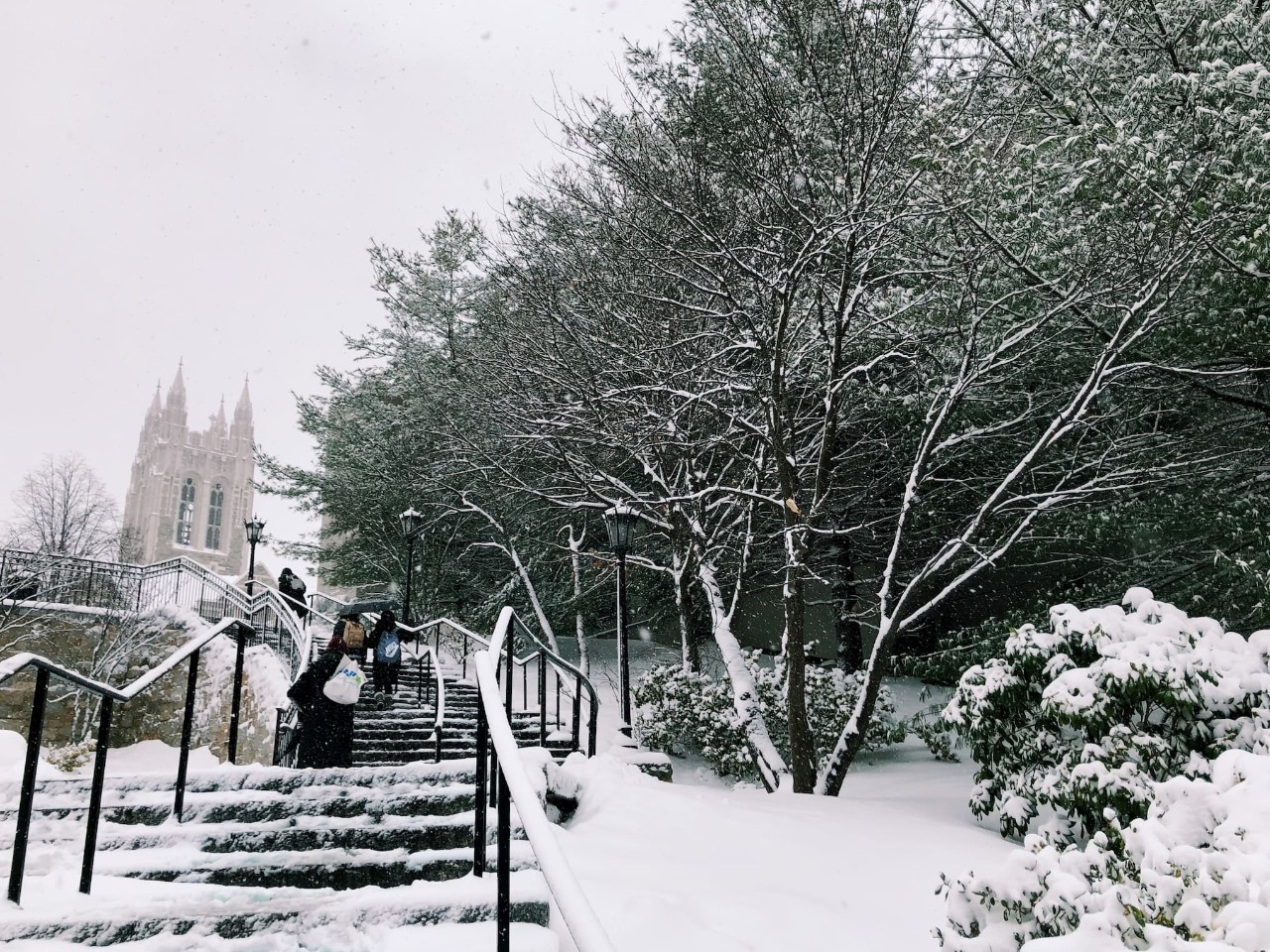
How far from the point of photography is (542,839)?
7.30 feet

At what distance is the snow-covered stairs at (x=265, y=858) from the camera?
3363 mm

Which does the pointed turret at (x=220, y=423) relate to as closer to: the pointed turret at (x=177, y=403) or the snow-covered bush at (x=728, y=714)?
the pointed turret at (x=177, y=403)

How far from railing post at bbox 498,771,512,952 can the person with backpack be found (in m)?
8.33

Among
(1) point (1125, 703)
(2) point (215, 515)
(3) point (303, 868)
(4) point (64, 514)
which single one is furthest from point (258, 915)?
(2) point (215, 515)

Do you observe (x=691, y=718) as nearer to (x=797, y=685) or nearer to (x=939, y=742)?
(x=939, y=742)

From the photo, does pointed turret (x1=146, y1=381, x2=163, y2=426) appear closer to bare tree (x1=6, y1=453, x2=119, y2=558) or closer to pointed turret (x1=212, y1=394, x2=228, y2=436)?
pointed turret (x1=212, y1=394, x2=228, y2=436)

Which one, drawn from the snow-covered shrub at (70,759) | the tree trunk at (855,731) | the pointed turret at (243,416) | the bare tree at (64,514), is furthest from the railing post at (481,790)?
the pointed turret at (243,416)

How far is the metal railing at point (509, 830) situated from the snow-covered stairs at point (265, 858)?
37 centimetres

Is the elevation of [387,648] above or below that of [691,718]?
above

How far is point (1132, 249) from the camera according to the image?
771 centimetres

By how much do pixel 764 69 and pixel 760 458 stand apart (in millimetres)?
4548

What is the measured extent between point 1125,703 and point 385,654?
9099 mm

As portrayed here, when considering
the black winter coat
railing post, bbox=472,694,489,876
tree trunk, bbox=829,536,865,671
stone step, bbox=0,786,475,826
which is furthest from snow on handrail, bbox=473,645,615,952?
tree trunk, bbox=829,536,865,671

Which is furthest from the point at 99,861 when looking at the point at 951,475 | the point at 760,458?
the point at 951,475
